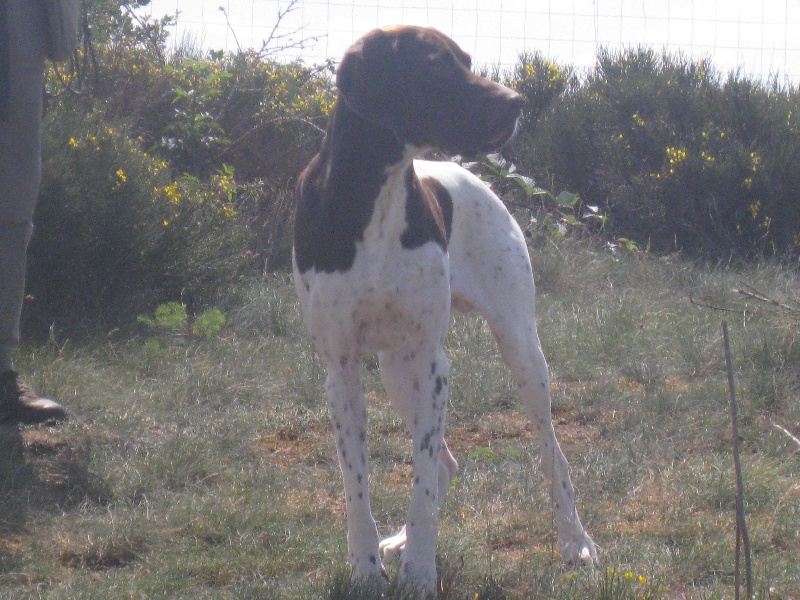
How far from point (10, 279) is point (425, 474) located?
208cm

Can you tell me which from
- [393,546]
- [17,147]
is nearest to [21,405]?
[17,147]

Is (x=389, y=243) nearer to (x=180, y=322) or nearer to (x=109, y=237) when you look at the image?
(x=180, y=322)

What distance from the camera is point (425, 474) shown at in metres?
2.79

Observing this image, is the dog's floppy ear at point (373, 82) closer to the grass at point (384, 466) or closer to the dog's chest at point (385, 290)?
the dog's chest at point (385, 290)

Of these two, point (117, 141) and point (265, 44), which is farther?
point (265, 44)

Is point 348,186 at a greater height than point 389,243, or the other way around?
point 348,186

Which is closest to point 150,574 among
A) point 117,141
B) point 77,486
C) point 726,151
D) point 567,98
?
point 77,486

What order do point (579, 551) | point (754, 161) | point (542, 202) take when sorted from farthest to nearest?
1. point (542, 202)
2. point (754, 161)
3. point (579, 551)

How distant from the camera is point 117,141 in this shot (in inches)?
228

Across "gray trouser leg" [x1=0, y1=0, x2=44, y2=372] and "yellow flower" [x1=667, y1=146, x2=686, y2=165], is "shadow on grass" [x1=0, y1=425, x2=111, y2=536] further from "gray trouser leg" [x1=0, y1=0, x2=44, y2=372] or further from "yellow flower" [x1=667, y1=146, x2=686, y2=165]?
"yellow flower" [x1=667, y1=146, x2=686, y2=165]

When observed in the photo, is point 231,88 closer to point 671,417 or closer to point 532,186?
point 532,186

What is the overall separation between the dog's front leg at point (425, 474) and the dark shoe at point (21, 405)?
1804 millimetres

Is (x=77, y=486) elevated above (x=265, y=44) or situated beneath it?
situated beneath

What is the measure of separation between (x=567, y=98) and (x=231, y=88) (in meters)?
3.56
